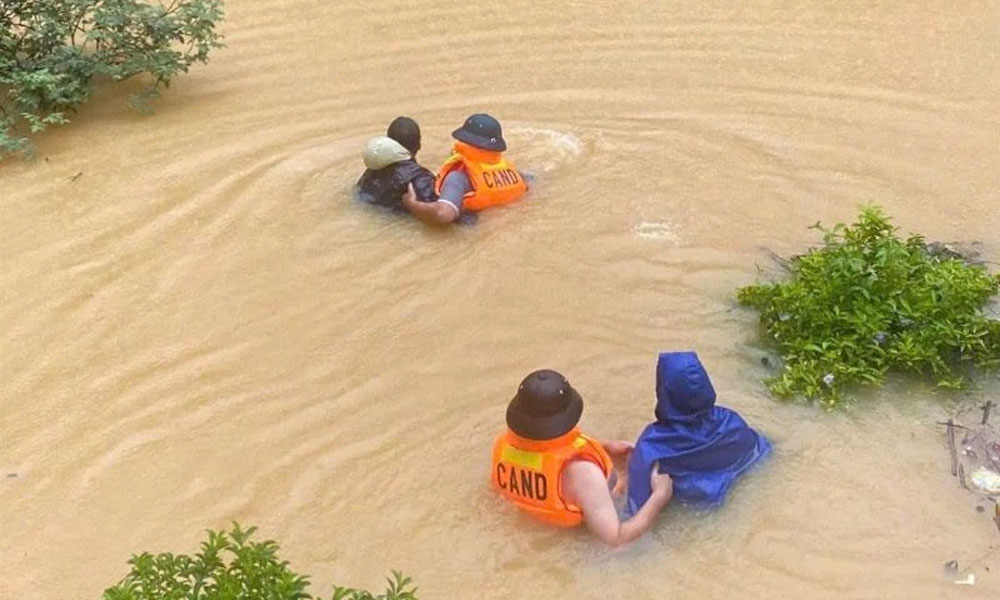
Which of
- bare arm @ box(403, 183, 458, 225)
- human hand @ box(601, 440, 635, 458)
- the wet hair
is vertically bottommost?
human hand @ box(601, 440, 635, 458)

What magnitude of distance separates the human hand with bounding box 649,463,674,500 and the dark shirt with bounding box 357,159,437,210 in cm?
255

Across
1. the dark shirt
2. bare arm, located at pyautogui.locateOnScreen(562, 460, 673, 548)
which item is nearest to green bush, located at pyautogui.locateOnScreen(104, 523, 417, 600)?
bare arm, located at pyautogui.locateOnScreen(562, 460, 673, 548)

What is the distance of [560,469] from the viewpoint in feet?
14.0

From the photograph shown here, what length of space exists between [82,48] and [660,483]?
563 cm

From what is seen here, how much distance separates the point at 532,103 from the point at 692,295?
8.29ft

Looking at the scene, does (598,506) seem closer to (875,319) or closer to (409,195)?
(875,319)

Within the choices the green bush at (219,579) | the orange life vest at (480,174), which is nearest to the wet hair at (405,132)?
the orange life vest at (480,174)

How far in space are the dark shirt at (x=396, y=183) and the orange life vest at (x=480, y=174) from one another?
0.22 ft

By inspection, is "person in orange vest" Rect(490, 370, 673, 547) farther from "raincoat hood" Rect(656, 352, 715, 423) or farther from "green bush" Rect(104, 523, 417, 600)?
"green bush" Rect(104, 523, 417, 600)

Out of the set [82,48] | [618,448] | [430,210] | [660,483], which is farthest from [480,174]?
[82,48]

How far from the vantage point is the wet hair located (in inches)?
257

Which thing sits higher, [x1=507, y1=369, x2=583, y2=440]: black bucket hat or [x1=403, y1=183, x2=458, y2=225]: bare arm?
[x1=507, y1=369, x2=583, y2=440]: black bucket hat

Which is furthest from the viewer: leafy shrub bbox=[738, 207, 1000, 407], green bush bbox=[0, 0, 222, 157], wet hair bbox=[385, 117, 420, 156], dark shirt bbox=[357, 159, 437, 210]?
green bush bbox=[0, 0, 222, 157]

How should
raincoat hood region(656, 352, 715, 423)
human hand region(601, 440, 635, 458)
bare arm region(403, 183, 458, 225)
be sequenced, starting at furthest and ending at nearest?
1. bare arm region(403, 183, 458, 225)
2. human hand region(601, 440, 635, 458)
3. raincoat hood region(656, 352, 715, 423)
